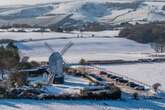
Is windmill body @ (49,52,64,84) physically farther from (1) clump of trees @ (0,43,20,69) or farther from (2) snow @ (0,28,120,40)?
(2) snow @ (0,28,120,40)

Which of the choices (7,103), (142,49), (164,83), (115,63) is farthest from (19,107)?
(142,49)

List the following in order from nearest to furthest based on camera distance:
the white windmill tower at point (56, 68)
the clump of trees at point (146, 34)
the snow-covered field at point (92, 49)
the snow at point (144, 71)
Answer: the white windmill tower at point (56, 68) → the snow at point (144, 71) → the snow-covered field at point (92, 49) → the clump of trees at point (146, 34)

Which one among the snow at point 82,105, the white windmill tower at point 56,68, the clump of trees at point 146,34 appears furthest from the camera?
the clump of trees at point 146,34

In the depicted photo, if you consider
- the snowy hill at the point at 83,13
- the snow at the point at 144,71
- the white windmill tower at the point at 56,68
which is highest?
the snowy hill at the point at 83,13

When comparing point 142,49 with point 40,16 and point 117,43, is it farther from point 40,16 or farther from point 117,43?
point 40,16

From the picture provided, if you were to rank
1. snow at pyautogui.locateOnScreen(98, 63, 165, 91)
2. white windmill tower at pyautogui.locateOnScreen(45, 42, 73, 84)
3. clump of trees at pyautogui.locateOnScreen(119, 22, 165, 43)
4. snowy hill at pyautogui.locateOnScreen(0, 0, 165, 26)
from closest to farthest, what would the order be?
1. white windmill tower at pyautogui.locateOnScreen(45, 42, 73, 84)
2. snow at pyautogui.locateOnScreen(98, 63, 165, 91)
3. clump of trees at pyautogui.locateOnScreen(119, 22, 165, 43)
4. snowy hill at pyautogui.locateOnScreen(0, 0, 165, 26)

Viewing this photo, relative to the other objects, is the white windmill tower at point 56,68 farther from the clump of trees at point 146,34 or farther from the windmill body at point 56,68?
the clump of trees at point 146,34

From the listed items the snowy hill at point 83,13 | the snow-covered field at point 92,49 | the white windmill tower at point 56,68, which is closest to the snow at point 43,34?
the snow-covered field at point 92,49

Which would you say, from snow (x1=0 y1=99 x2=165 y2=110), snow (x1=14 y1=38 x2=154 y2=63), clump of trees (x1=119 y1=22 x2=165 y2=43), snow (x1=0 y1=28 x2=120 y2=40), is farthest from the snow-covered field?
snow (x1=0 y1=99 x2=165 y2=110)

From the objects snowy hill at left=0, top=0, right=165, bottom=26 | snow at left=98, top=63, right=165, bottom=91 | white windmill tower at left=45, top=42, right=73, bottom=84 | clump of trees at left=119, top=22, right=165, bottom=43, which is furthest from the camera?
snowy hill at left=0, top=0, right=165, bottom=26
